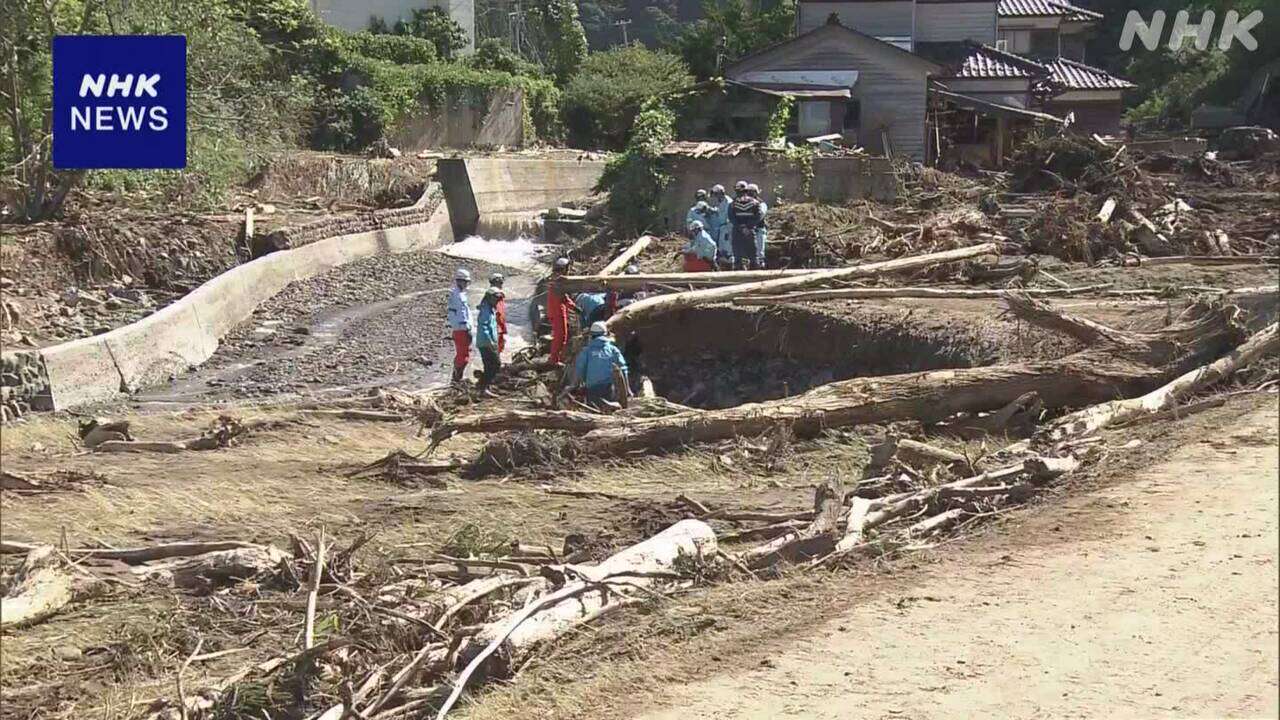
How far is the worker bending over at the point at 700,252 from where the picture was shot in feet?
63.0

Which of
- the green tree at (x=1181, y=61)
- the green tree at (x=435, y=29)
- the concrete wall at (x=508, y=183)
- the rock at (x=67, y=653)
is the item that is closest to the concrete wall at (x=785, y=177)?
the concrete wall at (x=508, y=183)

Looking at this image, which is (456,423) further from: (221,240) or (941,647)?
(221,240)

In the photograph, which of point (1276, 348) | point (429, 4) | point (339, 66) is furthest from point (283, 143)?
point (1276, 348)

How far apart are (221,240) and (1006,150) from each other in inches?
790

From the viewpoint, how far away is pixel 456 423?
12797 mm

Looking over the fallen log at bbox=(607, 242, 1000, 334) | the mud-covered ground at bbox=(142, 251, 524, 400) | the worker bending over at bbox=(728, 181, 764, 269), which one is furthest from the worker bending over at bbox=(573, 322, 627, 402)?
the worker bending over at bbox=(728, 181, 764, 269)

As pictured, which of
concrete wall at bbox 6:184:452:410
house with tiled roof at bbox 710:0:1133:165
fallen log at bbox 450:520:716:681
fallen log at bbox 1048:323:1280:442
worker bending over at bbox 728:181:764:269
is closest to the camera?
fallen log at bbox 450:520:716:681

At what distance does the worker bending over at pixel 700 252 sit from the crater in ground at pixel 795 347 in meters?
0.91

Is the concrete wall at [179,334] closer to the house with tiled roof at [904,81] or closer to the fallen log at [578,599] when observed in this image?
the fallen log at [578,599]

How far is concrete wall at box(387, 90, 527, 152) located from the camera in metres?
41.2

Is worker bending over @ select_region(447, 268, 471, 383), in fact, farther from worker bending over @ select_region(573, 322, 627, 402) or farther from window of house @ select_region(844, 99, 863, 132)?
window of house @ select_region(844, 99, 863, 132)

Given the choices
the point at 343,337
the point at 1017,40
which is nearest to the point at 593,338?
the point at 343,337

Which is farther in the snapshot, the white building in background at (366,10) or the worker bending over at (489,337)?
the white building in background at (366,10)

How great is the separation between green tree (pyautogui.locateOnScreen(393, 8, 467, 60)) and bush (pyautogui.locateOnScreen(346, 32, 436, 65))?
1.99 metres
